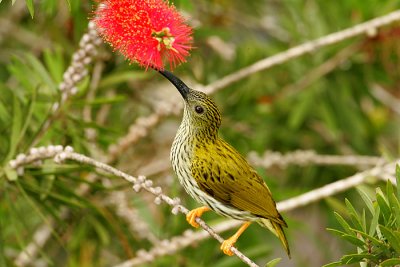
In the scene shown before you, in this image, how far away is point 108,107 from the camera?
3891 millimetres

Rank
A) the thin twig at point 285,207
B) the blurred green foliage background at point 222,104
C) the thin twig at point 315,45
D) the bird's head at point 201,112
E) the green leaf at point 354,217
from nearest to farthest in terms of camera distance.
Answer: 1. the green leaf at point 354,217
2. the bird's head at point 201,112
3. the thin twig at point 285,207
4. the thin twig at point 315,45
5. the blurred green foliage background at point 222,104

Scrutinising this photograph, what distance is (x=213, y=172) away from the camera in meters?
2.59

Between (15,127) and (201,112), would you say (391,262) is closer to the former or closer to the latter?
(201,112)

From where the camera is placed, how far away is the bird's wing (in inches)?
102

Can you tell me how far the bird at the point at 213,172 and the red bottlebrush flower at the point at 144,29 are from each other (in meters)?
0.46

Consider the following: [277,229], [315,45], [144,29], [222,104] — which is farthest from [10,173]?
[222,104]

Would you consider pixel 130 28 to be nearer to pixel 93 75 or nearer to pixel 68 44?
pixel 93 75

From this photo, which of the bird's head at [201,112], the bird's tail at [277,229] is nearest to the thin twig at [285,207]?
the bird's tail at [277,229]

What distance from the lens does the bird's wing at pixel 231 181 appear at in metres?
2.59

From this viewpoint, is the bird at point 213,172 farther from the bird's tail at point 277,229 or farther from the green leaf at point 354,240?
the green leaf at point 354,240

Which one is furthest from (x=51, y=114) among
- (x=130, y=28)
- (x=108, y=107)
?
(x=108, y=107)

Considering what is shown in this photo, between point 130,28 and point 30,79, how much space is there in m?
1.18

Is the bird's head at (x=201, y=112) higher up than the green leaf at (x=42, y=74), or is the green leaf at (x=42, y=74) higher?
the green leaf at (x=42, y=74)

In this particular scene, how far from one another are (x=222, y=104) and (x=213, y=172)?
4.53 feet
